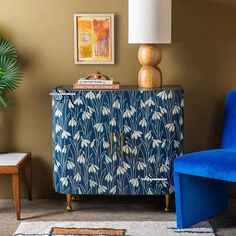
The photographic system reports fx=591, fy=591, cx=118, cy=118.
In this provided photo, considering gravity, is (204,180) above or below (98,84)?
below

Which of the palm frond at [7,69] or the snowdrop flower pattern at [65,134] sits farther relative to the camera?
the palm frond at [7,69]

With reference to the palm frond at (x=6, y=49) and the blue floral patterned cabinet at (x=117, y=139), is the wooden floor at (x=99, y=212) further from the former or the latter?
the palm frond at (x=6, y=49)

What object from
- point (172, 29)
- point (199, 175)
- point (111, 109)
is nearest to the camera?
point (199, 175)

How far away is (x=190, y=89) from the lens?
4.19 metres

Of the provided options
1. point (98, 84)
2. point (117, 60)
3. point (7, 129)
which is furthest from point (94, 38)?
point (7, 129)

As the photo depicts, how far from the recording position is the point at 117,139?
12.5 ft

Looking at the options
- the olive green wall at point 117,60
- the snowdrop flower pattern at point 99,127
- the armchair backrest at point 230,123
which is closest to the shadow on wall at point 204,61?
the olive green wall at point 117,60

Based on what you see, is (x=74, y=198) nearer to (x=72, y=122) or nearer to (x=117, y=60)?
(x=72, y=122)

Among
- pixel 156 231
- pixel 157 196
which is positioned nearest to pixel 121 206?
pixel 157 196

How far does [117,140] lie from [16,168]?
0.67 metres

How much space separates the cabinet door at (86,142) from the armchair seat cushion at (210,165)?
1.83ft

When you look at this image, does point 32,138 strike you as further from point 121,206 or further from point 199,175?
point 199,175

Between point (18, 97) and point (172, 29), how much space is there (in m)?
1.19

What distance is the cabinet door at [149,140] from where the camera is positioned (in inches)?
149
